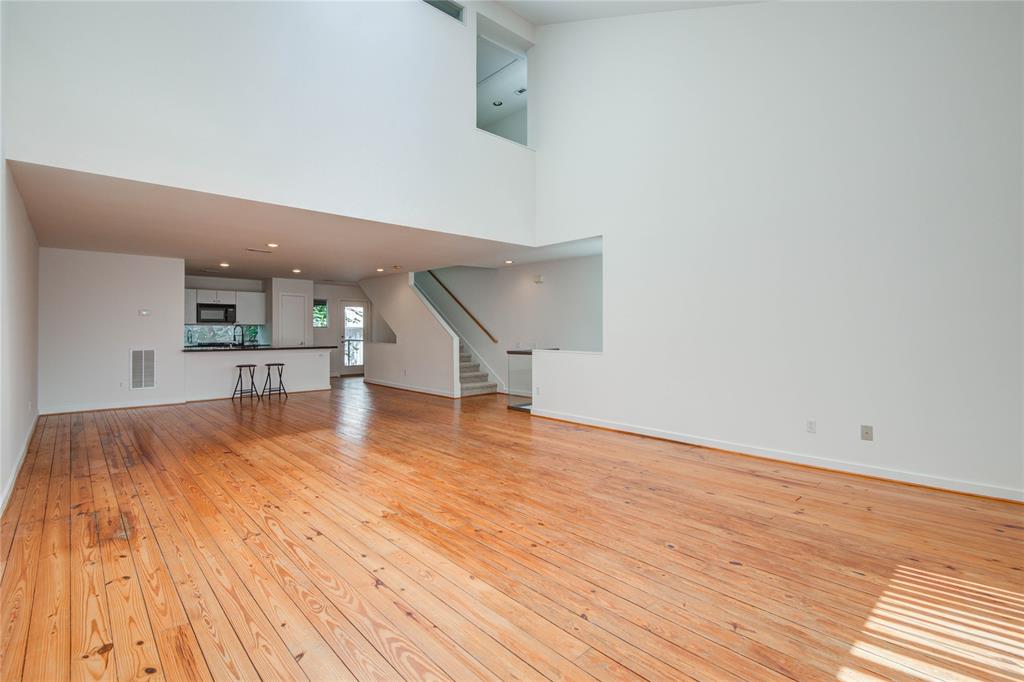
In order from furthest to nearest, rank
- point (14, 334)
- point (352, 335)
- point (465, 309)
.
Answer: point (352, 335)
point (465, 309)
point (14, 334)

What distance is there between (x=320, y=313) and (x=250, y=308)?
1.77 meters

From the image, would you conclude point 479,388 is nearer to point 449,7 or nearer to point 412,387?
point 412,387

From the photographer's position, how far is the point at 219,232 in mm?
5668

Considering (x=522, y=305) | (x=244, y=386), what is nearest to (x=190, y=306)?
(x=244, y=386)

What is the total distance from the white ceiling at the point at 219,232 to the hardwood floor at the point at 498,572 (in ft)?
7.94

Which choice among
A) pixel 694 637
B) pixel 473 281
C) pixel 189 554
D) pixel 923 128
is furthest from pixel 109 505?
pixel 473 281

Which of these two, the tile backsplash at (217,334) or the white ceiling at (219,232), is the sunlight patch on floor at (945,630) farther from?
the tile backsplash at (217,334)

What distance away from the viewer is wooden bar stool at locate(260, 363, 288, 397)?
897 cm

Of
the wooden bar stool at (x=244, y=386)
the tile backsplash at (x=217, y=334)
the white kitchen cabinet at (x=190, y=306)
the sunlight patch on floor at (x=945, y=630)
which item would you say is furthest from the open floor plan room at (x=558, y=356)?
the tile backsplash at (x=217, y=334)

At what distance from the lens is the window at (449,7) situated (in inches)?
231

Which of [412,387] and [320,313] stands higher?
[320,313]

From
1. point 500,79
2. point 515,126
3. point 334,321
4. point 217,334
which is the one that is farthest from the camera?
point 334,321

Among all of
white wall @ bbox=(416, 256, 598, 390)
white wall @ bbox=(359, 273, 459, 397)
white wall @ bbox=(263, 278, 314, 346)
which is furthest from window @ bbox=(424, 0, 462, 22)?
white wall @ bbox=(263, 278, 314, 346)

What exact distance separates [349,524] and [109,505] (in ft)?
5.96
